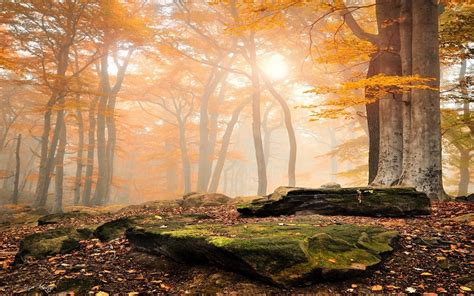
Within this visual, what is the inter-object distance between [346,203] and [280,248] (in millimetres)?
2815

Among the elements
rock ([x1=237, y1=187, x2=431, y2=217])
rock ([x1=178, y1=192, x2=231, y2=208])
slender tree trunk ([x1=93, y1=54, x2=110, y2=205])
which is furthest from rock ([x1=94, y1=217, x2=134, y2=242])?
slender tree trunk ([x1=93, y1=54, x2=110, y2=205])

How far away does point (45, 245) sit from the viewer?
15.9 feet

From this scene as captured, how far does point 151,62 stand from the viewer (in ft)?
73.7

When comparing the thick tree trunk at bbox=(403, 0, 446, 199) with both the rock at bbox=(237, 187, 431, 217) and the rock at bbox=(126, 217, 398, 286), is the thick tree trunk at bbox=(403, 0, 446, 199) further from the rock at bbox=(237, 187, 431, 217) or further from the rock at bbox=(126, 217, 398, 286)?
the rock at bbox=(126, 217, 398, 286)

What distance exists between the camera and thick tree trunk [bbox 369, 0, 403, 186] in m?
7.83

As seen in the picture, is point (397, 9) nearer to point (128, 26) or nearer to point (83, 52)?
point (128, 26)

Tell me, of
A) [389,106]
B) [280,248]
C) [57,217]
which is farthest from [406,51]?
[57,217]

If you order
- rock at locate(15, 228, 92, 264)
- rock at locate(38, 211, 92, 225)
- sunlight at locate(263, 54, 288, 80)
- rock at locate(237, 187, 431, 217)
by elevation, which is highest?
sunlight at locate(263, 54, 288, 80)

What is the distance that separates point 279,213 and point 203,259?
2.42 meters

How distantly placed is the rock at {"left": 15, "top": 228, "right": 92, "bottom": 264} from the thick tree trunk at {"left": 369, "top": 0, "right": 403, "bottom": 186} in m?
6.79

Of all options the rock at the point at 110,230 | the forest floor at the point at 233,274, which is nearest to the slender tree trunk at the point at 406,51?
the forest floor at the point at 233,274

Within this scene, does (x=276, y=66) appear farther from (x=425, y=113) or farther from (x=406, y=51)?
(x=425, y=113)

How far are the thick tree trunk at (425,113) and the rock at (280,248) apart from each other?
339cm

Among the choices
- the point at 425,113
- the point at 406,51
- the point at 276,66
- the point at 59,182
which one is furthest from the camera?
the point at 276,66
